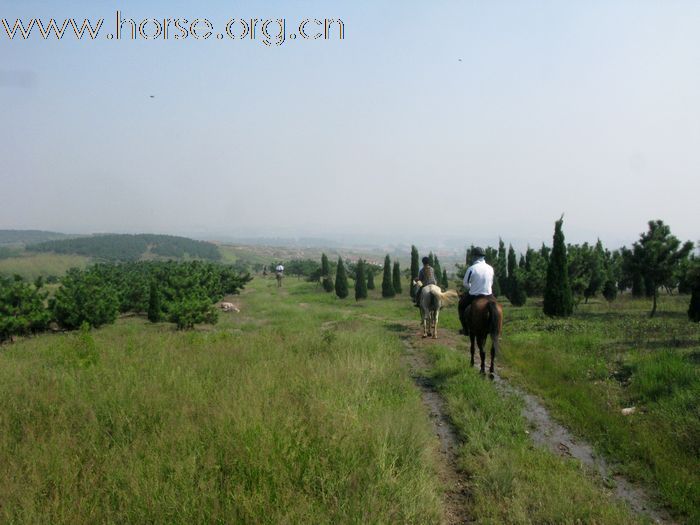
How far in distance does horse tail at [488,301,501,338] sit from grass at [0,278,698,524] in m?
1.13

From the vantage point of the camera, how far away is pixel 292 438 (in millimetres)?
4223

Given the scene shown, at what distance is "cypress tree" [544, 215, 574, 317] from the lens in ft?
74.9

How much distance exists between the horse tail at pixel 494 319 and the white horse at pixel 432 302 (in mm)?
4645

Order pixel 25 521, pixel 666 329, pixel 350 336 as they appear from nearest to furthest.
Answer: pixel 25 521
pixel 350 336
pixel 666 329

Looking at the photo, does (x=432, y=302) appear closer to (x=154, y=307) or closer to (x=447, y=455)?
(x=447, y=455)

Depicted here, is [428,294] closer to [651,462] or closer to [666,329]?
[651,462]

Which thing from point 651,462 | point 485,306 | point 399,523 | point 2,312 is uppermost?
point 485,306

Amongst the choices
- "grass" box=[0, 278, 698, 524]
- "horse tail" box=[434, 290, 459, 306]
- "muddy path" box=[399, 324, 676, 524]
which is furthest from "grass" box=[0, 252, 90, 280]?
"muddy path" box=[399, 324, 676, 524]

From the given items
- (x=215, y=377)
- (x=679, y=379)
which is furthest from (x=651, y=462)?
(x=215, y=377)

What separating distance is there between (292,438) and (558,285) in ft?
76.3

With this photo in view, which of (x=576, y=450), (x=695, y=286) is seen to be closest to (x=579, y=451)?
(x=576, y=450)

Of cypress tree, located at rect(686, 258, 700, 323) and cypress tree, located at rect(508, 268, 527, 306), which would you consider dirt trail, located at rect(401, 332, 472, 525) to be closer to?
cypress tree, located at rect(686, 258, 700, 323)

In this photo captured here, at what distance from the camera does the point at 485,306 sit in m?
8.29

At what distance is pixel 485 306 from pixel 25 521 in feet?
25.5
